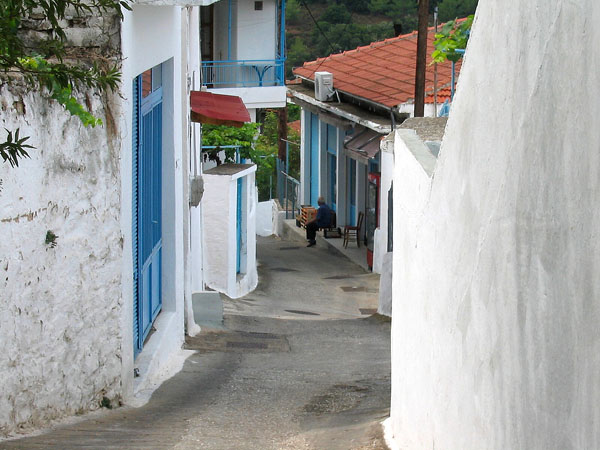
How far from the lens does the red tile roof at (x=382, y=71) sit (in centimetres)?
2144

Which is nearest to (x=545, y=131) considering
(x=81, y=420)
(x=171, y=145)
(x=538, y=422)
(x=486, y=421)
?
(x=538, y=422)

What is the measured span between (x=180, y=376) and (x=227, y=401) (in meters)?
1.01

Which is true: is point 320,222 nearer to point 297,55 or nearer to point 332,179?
point 332,179

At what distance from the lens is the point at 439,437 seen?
179 inches

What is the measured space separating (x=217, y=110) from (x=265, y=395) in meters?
5.98

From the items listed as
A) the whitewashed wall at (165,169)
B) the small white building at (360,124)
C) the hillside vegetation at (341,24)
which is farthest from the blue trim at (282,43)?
the hillside vegetation at (341,24)

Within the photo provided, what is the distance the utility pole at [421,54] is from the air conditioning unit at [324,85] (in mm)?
5887

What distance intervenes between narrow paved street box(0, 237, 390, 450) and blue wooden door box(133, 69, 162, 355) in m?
0.68

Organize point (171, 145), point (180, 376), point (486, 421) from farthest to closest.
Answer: point (171, 145), point (180, 376), point (486, 421)

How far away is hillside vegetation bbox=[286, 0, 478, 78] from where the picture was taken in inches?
1962

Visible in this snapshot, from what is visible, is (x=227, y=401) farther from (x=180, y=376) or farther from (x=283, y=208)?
(x=283, y=208)

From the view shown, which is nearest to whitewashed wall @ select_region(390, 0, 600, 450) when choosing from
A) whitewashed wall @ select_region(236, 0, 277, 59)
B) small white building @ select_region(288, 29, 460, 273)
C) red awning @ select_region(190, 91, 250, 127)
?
red awning @ select_region(190, 91, 250, 127)

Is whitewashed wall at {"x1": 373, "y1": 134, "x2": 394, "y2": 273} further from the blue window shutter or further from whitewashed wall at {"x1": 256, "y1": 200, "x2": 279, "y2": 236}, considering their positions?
the blue window shutter

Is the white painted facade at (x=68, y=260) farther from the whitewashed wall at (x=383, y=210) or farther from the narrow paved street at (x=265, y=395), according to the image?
the whitewashed wall at (x=383, y=210)
